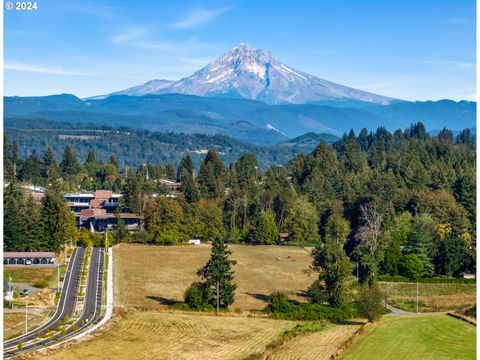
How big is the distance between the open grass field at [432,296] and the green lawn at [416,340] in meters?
4.84

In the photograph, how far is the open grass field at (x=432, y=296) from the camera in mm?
55406

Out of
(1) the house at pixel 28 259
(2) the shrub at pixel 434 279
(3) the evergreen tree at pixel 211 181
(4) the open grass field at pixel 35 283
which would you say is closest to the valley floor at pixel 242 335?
(4) the open grass field at pixel 35 283

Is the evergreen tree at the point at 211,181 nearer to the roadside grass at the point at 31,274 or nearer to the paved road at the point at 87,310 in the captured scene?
the paved road at the point at 87,310

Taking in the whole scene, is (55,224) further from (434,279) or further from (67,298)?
(434,279)

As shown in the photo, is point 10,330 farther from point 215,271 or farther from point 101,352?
point 215,271

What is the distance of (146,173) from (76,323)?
72.7 meters

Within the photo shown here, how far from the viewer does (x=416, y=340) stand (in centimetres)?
4394

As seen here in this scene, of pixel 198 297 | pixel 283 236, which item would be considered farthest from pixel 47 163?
pixel 198 297

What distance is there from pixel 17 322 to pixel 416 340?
22.8 m

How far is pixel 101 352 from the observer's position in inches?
1577

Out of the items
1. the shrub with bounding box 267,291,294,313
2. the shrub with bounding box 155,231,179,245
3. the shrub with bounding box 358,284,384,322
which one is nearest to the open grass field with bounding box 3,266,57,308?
the shrub with bounding box 267,291,294,313

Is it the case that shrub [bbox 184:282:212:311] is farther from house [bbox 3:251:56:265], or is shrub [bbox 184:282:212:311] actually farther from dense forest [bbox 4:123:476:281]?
house [bbox 3:251:56:265]

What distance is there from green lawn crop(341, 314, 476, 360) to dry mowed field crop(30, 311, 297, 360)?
5.24 meters

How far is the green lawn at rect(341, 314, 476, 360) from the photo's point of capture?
40688 millimetres
